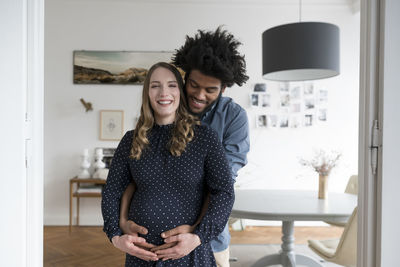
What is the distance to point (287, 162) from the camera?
4.99m

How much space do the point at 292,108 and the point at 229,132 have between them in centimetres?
361

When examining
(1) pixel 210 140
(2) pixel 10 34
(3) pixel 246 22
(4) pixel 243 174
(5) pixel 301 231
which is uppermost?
(3) pixel 246 22

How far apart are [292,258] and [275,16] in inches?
129

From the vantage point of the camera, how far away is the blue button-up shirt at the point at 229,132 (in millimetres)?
1556

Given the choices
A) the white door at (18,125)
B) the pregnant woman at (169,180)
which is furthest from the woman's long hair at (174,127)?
the white door at (18,125)

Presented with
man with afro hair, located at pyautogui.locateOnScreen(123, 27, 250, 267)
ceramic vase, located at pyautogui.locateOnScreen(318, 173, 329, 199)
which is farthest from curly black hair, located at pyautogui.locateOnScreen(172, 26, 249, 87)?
ceramic vase, located at pyautogui.locateOnScreen(318, 173, 329, 199)

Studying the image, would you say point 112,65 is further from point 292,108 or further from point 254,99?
point 292,108

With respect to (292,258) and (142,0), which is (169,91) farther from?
(142,0)

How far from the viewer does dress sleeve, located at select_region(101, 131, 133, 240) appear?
121 cm

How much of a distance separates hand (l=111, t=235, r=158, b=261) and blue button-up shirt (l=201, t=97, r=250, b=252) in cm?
48

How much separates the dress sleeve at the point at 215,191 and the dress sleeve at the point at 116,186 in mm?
278

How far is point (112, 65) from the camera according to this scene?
487cm

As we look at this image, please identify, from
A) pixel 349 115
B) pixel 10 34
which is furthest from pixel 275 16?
pixel 10 34

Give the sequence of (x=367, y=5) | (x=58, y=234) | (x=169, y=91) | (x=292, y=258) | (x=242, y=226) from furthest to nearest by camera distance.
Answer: (x=242, y=226) → (x=58, y=234) → (x=292, y=258) → (x=169, y=91) → (x=367, y=5)
